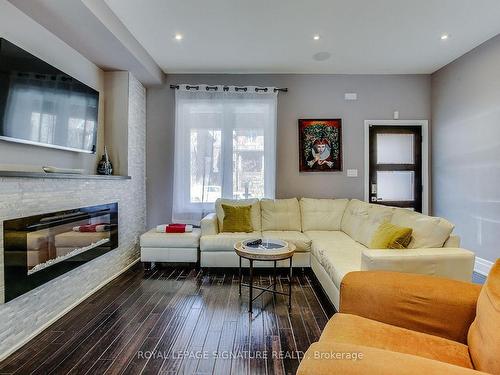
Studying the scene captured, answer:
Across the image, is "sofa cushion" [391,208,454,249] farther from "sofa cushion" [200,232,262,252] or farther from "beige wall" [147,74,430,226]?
"beige wall" [147,74,430,226]

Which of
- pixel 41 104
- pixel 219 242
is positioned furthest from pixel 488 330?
pixel 41 104

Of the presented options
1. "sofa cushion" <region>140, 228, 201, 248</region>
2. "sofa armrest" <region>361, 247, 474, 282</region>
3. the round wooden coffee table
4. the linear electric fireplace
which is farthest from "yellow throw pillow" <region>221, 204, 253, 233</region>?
"sofa armrest" <region>361, 247, 474, 282</region>

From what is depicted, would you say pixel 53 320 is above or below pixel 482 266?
below

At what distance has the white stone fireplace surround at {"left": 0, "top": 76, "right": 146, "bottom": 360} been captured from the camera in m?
1.94

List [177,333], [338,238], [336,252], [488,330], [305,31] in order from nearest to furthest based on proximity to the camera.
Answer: [488,330] < [177,333] < [336,252] < [305,31] < [338,238]

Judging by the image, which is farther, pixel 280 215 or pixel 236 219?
pixel 280 215

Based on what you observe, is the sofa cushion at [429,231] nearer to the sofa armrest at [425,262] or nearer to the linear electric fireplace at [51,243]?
the sofa armrest at [425,262]

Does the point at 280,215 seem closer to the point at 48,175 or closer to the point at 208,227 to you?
the point at 208,227

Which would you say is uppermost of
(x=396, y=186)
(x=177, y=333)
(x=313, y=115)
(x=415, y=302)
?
(x=313, y=115)

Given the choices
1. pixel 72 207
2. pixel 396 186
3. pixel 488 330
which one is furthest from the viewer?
pixel 396 186

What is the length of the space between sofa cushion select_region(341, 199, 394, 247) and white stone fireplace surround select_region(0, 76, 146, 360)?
116 inches

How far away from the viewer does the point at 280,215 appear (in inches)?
156

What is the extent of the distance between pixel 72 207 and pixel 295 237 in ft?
8.15

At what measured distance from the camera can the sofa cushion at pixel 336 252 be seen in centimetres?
229
